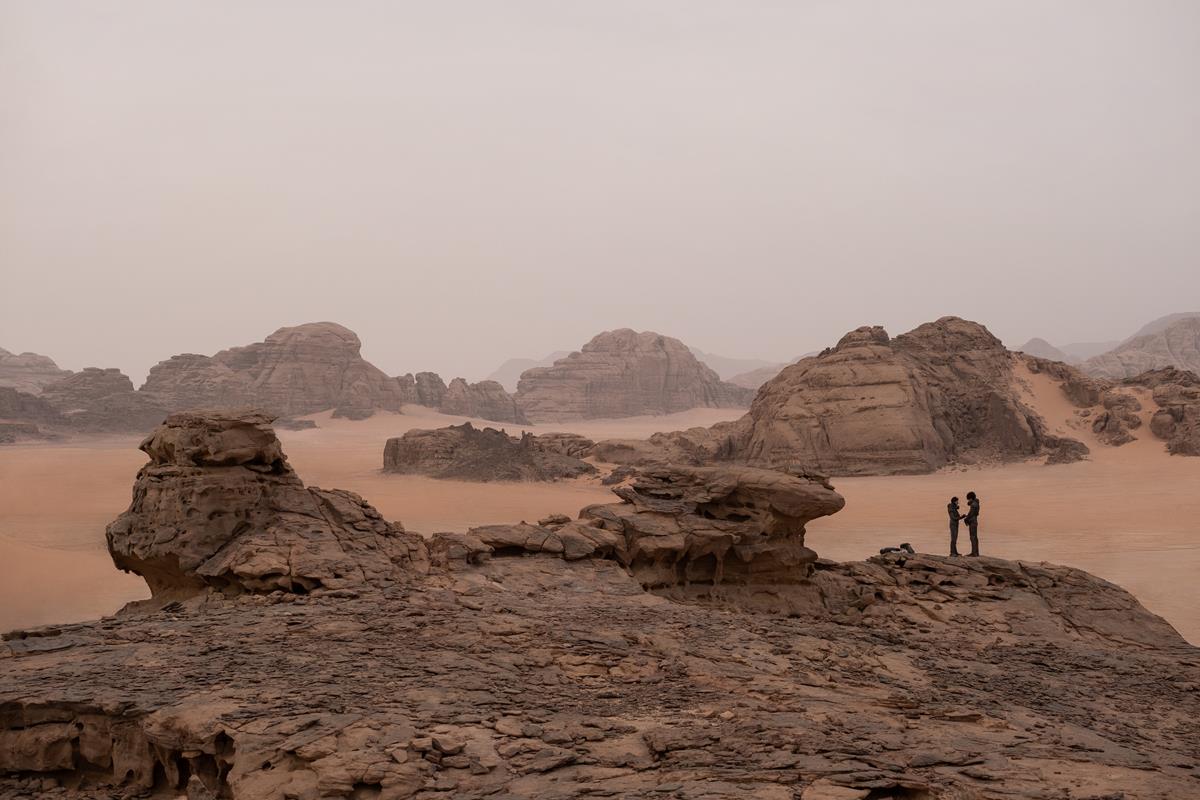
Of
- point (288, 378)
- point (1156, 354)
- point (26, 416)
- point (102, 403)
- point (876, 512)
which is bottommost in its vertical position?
point (876, 512)

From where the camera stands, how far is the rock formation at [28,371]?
69.9 m

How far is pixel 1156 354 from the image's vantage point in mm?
60469

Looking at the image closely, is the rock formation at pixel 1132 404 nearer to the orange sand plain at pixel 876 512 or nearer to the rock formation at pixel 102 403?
the orange sand plain at pixel 876 512

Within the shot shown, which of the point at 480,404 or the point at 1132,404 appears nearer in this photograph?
the point at 1132,404

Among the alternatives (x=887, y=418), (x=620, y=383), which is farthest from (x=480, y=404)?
(x=887, y=418)

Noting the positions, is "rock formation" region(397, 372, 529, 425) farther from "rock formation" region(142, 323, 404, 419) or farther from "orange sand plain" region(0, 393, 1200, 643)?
"orange sand plain" region(0, 393, 1200, 643)

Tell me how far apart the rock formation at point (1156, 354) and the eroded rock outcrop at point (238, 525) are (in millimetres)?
58457

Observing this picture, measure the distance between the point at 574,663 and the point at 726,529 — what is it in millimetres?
4245

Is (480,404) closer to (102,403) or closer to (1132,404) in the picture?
(102,403)

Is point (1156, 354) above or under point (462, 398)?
above

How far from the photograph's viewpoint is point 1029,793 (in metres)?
3.75

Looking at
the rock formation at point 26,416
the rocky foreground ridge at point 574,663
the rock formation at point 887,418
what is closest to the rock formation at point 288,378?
the rock formation at point 26,416

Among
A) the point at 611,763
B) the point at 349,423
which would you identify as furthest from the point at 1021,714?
the point at 349,423

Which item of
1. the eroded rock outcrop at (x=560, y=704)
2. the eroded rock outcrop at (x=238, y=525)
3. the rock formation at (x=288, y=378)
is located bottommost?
the eroded rock outcrop at (x=560, y=704)
